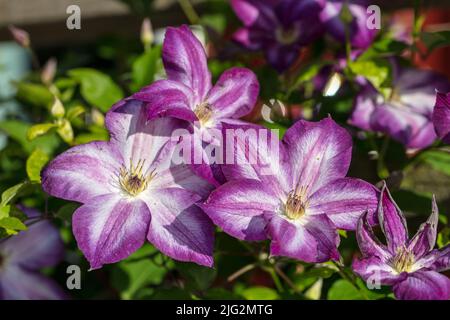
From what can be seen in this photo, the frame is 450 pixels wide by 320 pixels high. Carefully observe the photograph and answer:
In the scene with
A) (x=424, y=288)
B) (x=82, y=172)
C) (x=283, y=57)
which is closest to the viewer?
(x=424, y=288)

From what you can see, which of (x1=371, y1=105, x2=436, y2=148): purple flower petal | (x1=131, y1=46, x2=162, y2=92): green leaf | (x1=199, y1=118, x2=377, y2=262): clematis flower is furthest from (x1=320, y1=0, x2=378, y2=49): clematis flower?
(x1=199, y1=118, x2=377, y2=262): clematis flower

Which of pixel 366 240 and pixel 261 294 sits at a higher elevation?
pixel 366 240

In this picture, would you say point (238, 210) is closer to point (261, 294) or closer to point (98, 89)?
point (261, 294)

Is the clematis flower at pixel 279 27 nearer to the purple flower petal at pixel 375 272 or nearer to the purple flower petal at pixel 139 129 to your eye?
the purple flower petal at pixel 139 129

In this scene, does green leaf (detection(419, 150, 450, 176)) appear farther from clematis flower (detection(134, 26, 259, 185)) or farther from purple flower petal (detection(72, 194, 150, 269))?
purple flower petal (detection(72, 194, 150, 269))

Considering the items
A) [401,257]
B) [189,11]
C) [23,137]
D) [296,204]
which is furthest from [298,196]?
[189,11]

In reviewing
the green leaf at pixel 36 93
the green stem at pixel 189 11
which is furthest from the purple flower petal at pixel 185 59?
the green stem at pixel 189 11
